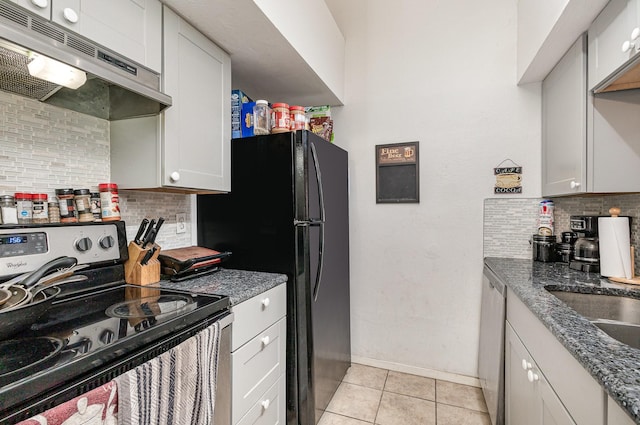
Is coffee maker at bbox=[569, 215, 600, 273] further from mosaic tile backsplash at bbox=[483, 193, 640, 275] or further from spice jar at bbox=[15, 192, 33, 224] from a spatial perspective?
spice jar at bbox=[15, 192, 33, 224]

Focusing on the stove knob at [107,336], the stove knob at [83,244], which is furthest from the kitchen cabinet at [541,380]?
the stove knob at [83,244]

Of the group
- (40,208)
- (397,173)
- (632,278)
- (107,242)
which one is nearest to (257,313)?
(107,242)

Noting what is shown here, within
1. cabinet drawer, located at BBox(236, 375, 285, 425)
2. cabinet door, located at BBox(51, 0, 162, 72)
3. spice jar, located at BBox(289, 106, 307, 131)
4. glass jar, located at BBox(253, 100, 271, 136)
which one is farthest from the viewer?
spice jar, located at BBox(289, 106, 307, 131)

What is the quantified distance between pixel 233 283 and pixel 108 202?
65 centimetres

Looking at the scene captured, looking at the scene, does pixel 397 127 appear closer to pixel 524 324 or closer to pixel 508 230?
pixel 508 230

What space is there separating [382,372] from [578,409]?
1.73 meters

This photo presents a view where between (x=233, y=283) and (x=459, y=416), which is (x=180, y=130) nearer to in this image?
(x=233, y=283)

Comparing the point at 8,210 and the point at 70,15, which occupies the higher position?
the point at 70,15

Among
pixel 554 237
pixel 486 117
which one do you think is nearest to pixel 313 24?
pixel 486 117

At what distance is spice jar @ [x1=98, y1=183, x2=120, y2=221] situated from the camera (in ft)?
4.33

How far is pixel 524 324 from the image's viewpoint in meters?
1.26

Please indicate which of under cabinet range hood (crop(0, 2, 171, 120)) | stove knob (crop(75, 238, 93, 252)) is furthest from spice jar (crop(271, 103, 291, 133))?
stove knob (crop(75, 238, 93, 252))

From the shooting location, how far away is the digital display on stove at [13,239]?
97 cm

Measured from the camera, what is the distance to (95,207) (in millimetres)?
1302
